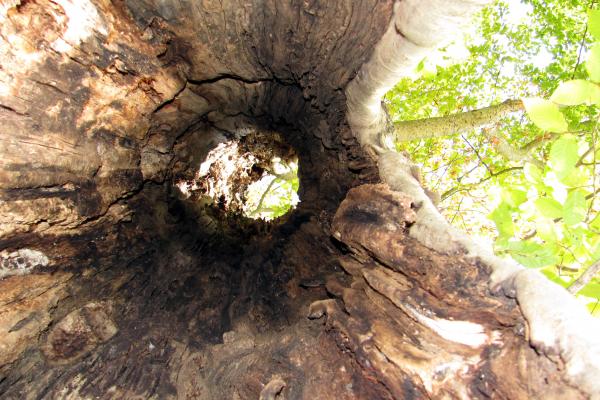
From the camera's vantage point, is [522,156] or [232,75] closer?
[232,75]

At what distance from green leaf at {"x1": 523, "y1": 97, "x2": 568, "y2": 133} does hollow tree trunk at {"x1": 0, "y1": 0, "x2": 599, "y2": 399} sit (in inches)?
17.9

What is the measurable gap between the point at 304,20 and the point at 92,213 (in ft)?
5.34

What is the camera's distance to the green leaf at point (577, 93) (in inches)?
48.2

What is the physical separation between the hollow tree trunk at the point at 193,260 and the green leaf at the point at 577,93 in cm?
49

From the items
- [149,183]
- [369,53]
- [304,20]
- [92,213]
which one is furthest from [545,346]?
[149,183]

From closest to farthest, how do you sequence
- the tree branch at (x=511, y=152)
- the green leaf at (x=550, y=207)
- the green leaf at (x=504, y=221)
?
the green leaf at (x=550, y=207), the green leaf at (x=504, y=221), the tree branch at (x=511, y=152)

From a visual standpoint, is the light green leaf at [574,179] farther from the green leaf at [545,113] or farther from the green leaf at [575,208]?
the green leaf at [545,113]

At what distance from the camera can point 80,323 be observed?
76.8 inches

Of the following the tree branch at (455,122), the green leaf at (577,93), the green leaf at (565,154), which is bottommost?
the green leaf at (565,154)

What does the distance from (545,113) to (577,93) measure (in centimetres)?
11

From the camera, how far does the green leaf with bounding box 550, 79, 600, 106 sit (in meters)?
1.22

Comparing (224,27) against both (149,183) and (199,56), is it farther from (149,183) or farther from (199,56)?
(149,183)

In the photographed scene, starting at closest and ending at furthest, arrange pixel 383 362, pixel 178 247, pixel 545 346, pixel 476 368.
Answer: pixel 545 346, pixel 476 368, pixel 383 362, pixel 178 247

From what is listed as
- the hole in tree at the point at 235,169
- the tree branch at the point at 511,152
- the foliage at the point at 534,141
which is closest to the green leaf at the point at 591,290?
the foliage at the point at 534,141
